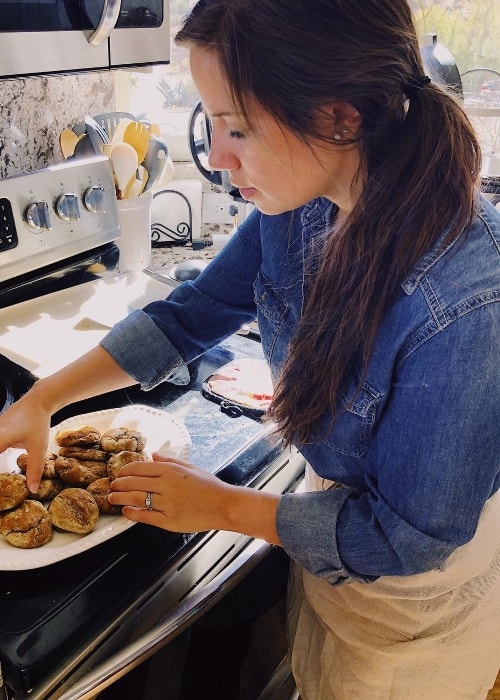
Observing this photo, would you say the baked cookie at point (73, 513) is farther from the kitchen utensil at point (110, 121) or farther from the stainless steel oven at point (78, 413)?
the kitchen utensil at point (110, 121)

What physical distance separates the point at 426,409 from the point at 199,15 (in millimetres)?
458

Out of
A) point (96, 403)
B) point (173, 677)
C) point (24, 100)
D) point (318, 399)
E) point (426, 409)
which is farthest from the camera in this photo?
point (24, 100)

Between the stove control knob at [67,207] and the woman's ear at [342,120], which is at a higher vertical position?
the woman's ear at [342,120]

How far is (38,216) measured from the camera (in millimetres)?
1125

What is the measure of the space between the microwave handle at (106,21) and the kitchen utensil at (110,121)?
572 millimetres

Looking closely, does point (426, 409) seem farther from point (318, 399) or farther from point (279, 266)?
point (279, 266)

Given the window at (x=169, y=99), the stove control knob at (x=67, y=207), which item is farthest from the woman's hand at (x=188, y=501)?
the window at (x=169, y=99)

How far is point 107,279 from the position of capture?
4.35ft

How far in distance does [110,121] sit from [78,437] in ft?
2.76

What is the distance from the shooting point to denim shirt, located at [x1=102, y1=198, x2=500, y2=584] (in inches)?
23.8

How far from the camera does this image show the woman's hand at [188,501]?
735 millimetres

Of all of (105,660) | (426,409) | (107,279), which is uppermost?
(426,409)

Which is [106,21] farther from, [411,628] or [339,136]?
[411,628]

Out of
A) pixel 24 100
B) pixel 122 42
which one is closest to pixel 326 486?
pixel 122 42
